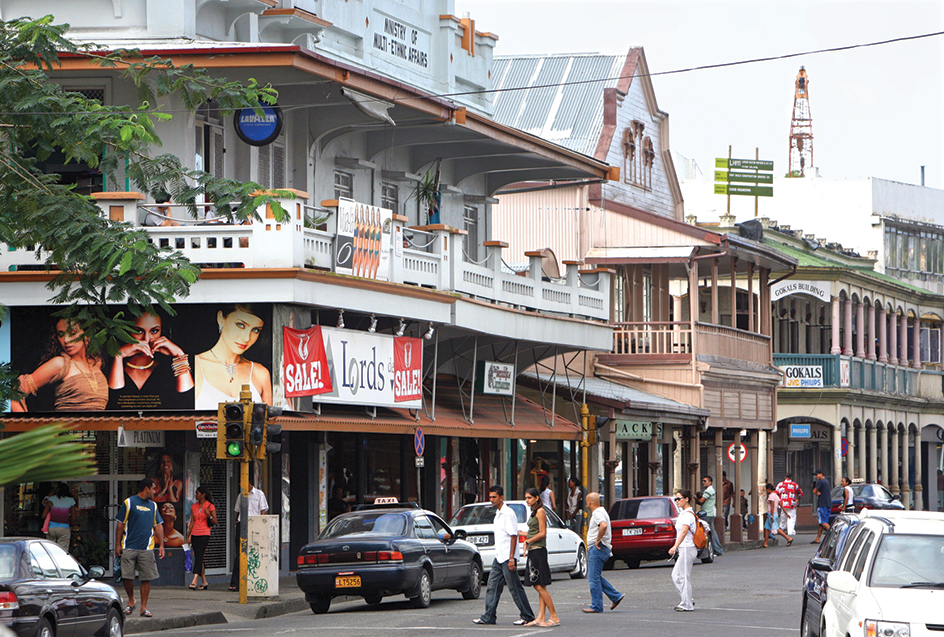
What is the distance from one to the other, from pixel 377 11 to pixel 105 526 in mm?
11743

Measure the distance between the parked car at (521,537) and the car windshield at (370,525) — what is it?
2.81m

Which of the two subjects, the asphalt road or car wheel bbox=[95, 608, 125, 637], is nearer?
car wheel bbox=[95, 608, 125, 637]

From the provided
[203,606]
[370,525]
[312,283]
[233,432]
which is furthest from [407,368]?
[203,606]

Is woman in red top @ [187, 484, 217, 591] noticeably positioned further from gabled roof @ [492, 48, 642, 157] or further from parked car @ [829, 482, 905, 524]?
parked car @ [829, 482, 905, 524]

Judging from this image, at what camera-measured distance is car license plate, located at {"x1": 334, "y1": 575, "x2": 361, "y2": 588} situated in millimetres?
19906

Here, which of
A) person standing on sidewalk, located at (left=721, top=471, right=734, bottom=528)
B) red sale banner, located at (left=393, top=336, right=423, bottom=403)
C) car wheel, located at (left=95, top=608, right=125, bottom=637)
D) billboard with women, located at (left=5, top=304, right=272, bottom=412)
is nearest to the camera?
car wheel, located at (left=95, top=608, right=125, bottom=637)

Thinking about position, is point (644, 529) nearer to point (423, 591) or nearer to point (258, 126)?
point (423, 591)

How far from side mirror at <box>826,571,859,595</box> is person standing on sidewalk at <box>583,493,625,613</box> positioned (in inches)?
283

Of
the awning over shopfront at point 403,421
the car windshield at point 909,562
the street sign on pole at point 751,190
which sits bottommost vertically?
the car windshield at point 909,562

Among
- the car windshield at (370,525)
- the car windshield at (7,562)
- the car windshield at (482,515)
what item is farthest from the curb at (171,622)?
the car windshield at (482,515)

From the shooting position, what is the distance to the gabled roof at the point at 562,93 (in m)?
46.0

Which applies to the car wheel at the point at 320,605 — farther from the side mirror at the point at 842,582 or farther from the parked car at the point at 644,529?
the parked car at the point at 644,529

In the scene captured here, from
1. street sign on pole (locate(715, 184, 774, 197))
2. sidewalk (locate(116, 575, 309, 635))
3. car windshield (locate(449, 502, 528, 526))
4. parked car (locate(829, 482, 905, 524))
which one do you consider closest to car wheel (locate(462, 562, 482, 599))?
sidewalk (locate(116, 575, 309, 635))

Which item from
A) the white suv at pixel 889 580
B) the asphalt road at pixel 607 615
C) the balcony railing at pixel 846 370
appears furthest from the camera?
the balcony railing at pixel 846 370
